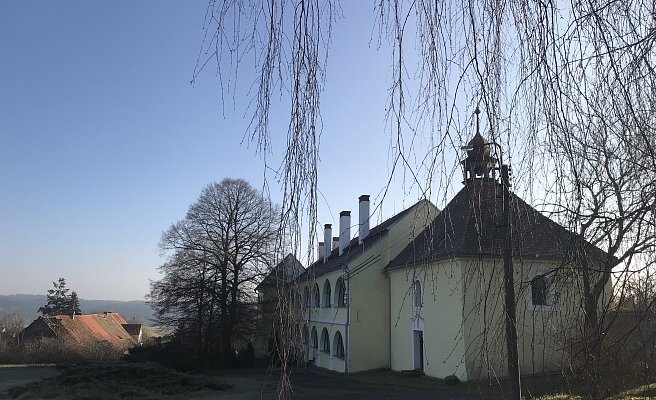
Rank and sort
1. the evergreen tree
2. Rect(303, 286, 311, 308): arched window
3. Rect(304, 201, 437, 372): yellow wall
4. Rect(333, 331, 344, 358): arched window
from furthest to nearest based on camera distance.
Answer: the evergreen tree → Rect(333, 331, 344, 358): arched window → Rect(304, 201, 437, 372): yellow wall → Rect(303, 286, 311, 308): arched window

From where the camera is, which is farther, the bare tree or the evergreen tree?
the evergreen tree

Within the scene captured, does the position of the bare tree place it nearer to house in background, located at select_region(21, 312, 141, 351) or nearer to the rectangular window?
house in background, located at select_region(21, 312, 141, 351)

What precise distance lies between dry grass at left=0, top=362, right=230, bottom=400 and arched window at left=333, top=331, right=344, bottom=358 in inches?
296

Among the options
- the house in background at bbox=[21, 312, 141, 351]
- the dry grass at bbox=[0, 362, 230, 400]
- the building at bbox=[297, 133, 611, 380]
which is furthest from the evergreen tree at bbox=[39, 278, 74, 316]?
the building at bbox=[297, 133, 611, 380]

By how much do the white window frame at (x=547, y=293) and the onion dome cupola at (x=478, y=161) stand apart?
1.05m

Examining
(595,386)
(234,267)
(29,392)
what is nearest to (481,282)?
(595,386)

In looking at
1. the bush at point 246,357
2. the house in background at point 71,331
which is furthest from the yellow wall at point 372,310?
the house in background at point 71,331

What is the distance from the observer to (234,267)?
3500 cm

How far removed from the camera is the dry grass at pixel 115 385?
2077cm

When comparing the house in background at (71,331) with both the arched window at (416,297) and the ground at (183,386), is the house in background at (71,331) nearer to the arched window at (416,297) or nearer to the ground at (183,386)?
the ground at (183,386)

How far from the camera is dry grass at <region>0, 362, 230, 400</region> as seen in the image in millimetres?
20766

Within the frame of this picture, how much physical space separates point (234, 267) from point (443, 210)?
33.3m

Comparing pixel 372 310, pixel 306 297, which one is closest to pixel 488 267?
pixel 306 297

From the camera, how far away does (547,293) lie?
3762 millimetres
